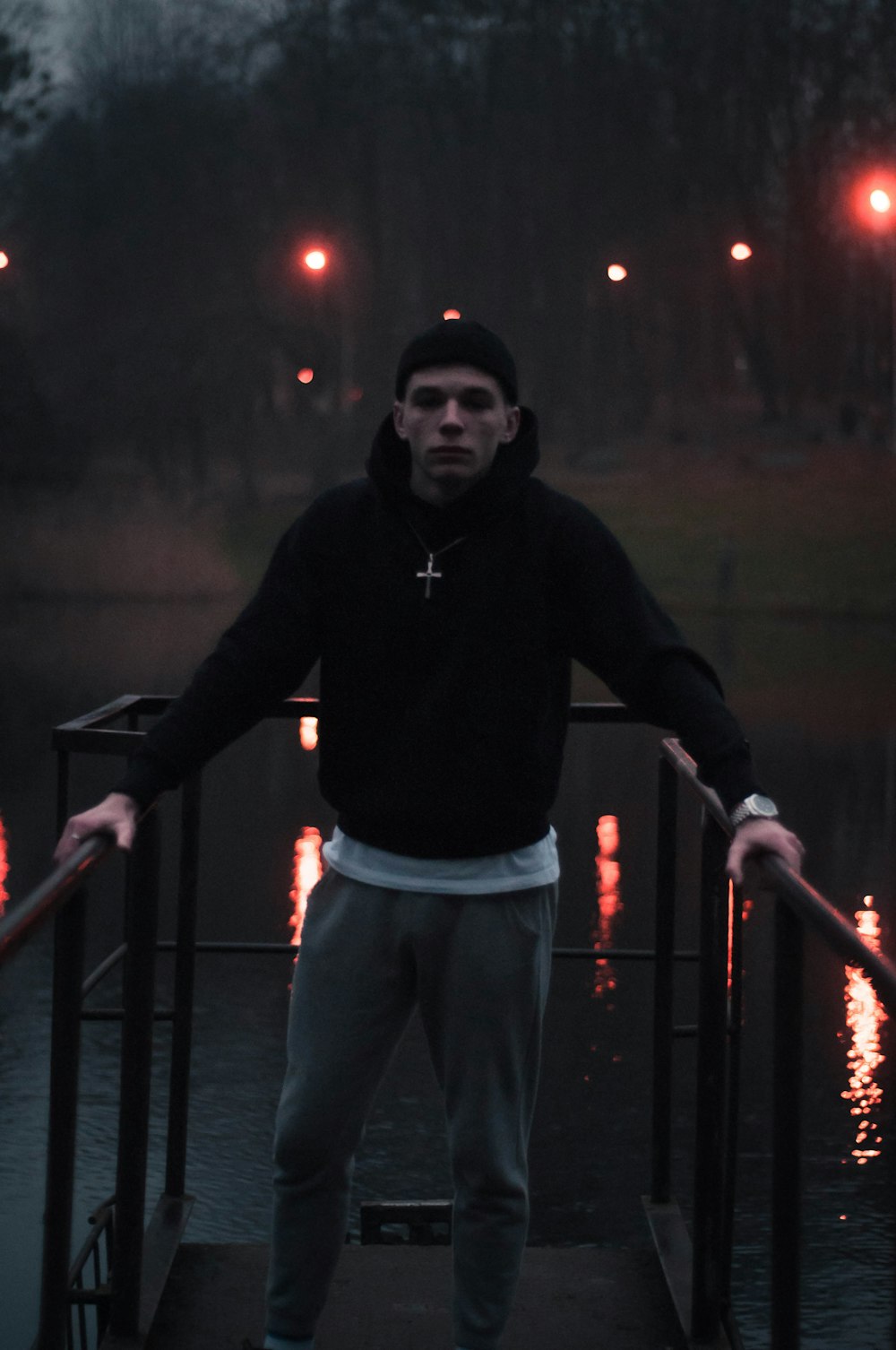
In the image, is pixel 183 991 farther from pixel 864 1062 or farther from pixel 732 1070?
pixel 864 1062

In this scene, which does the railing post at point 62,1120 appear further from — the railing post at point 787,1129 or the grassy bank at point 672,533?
the grassy bank at point 672,533

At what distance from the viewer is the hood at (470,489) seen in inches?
118

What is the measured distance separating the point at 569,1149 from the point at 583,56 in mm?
45927

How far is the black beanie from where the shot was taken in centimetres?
302

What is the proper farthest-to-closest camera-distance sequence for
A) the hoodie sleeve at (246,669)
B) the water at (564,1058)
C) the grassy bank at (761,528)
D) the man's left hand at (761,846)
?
1. the grassy bank at (761,528)
2. the water at (564,1058)
3. the hoodie sleeve at (246,669)
4. the man's left hand at (761,846)

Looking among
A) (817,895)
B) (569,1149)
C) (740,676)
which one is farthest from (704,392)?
(817,895)

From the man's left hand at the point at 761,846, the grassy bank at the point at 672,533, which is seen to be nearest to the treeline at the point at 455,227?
the grassy bank at the point at 672,533

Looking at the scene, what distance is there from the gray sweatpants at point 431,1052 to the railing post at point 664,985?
955 mm

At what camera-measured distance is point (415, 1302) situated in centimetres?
367

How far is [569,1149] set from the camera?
18.4 ft

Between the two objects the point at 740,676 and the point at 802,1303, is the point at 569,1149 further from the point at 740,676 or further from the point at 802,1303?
the point at 740,676

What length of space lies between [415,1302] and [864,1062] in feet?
10.6

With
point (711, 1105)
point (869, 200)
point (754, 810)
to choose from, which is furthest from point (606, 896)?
point (869, 200)

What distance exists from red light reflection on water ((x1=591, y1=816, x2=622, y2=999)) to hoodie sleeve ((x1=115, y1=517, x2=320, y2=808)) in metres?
4.50
